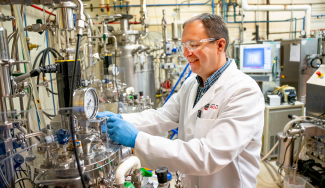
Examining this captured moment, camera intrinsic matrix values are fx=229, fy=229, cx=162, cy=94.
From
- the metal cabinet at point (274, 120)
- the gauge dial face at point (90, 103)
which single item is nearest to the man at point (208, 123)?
the gauge dial face at point (90, 103)

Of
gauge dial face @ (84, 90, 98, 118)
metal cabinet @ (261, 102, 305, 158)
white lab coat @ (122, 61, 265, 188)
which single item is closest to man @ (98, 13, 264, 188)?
white lab coat @ (122, 61, 265, 188)

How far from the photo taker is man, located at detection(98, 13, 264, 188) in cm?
81

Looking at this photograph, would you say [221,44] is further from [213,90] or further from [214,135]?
[214,135]

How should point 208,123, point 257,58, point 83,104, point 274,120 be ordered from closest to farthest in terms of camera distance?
1. point 83,104
2. point 208,123
3. point 274,120
4. point 257,58

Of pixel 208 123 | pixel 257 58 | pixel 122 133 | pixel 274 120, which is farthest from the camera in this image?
pixel 257 58

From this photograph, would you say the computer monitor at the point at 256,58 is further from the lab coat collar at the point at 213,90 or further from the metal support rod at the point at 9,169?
the metal support rod at the point at 9,169

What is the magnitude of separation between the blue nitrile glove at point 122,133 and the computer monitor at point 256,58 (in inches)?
101

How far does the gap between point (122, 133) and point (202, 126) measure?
0.40m

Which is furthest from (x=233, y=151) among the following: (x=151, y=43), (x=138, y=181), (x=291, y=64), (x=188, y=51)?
(x=151, y=43)

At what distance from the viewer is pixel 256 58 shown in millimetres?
2969

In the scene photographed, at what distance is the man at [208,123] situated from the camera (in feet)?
2.66

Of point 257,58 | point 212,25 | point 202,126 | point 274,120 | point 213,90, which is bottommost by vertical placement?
point 274,120

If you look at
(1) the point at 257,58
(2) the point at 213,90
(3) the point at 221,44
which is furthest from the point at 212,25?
(1) the point at 257,58

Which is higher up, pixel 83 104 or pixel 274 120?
pixel 83 104
